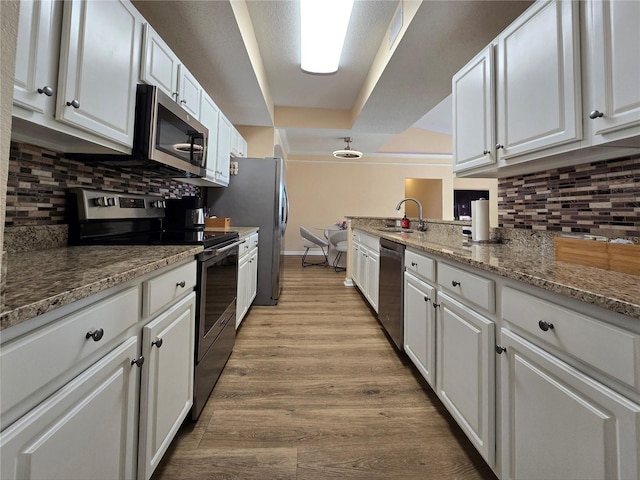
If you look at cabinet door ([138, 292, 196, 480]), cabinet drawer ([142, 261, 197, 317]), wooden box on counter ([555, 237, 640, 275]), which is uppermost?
wooden box on counter ([555, 237, 640, 275])

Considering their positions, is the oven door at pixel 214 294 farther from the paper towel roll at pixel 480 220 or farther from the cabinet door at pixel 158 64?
the paper towel roll at pixel 480 220

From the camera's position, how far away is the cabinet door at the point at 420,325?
1.48 metres

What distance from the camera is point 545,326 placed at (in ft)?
2.54

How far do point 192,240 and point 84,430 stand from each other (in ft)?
2.94

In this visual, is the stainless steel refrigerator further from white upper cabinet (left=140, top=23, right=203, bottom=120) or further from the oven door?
the oven door

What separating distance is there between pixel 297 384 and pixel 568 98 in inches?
74.7

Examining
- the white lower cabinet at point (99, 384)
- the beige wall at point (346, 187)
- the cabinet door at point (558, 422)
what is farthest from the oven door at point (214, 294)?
Answer: the beige wall at point (346, 187)

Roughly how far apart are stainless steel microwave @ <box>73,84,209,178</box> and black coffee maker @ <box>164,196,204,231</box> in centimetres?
22

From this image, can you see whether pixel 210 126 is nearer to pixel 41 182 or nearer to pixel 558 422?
pixel 41 182

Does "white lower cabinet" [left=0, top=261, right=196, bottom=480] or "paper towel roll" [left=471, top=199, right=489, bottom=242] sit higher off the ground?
"paper towel roll" [left=471, top=199, right=489, bottom=242]

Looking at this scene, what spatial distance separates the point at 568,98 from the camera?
109 cm

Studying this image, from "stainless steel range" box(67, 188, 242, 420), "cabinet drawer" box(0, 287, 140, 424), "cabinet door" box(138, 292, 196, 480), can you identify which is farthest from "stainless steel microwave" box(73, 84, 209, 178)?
"cabinet drawer" box(0, 287, 140, 424)

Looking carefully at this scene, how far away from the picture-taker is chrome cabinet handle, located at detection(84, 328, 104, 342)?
0.65 meters

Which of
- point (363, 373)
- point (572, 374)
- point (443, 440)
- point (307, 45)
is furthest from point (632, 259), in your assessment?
point (307, 45)
